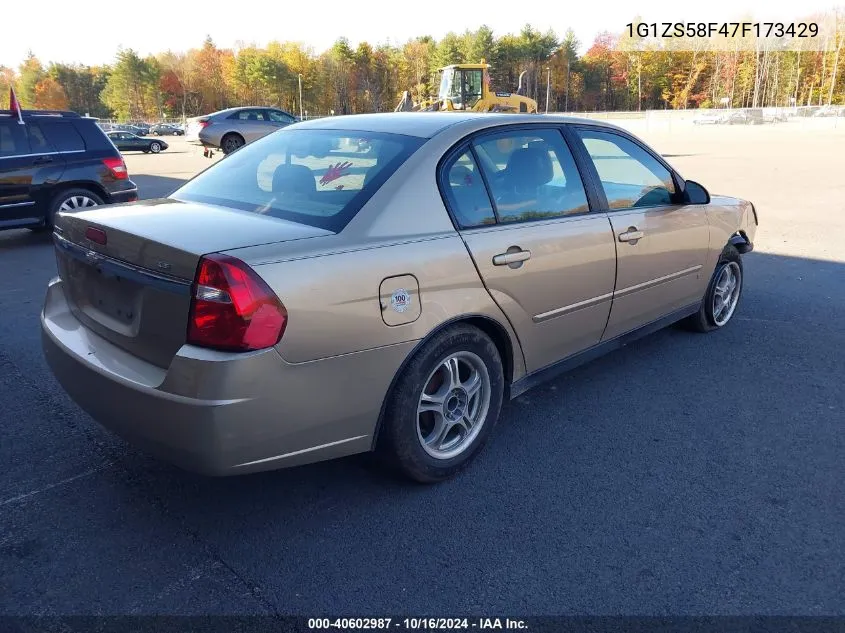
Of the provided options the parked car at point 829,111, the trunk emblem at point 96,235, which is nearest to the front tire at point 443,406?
the trunk emblem at point 96,235

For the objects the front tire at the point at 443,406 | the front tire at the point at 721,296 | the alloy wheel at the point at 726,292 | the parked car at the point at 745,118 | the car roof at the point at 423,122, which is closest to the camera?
the front tire at the point at 443,406

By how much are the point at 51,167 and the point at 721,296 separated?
26.7 ft

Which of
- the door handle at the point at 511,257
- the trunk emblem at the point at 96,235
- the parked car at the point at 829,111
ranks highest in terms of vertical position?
the parked car at the point at 829,111

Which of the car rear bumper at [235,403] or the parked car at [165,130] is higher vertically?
the parked car at [165,130]

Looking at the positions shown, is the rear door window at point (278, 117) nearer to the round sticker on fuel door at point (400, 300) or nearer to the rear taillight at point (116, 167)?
the rear taillight at point (116, 167)

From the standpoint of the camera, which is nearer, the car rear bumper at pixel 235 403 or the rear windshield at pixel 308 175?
the car rear bumper at pixel 235 403

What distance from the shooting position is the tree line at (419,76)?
95.5m

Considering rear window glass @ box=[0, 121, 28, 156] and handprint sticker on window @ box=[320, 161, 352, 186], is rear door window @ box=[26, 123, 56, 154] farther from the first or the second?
handprint sticker on window @ box=[320, 161, 352, 186]

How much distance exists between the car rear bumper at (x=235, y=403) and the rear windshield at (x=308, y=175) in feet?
2.05

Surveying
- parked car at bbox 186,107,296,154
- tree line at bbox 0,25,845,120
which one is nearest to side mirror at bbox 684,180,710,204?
parked car at bbox 186,107,296,154

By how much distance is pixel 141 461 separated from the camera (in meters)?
3.28

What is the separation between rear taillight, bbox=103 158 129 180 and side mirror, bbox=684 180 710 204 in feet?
24.7

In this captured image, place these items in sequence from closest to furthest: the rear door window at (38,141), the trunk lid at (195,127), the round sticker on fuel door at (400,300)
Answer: the round sticker on fuel door at (400,300)
the rear door window at (38,141)
the trunk lid at (195,127)

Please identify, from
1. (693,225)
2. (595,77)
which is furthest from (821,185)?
(595,77)
